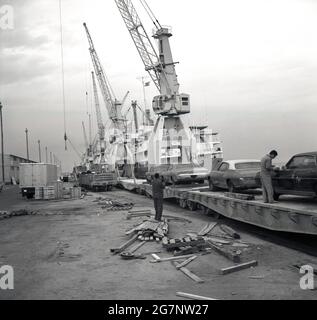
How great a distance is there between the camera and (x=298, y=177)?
1155cm

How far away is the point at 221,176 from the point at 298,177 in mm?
6003

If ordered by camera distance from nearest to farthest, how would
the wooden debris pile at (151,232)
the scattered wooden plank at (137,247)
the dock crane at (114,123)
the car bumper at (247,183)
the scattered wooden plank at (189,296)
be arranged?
the scattered wooden plank at (189,296) → the scattered wooden plank at (137,247) → the wooden debris pile at (151,232) → the car bumper at (247,183) → the dock crane at (114,123)

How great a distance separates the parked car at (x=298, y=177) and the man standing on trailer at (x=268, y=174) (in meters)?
0.40

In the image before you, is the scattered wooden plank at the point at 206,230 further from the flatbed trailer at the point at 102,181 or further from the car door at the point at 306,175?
the flatbed trailer at the point at 102,181

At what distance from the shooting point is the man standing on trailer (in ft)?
39.3

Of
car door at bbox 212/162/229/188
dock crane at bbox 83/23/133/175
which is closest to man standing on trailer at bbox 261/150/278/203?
car door at bbox 212/162/229/188

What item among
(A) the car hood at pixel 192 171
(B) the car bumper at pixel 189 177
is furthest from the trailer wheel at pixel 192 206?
(A) the car hood at pixel 192 171

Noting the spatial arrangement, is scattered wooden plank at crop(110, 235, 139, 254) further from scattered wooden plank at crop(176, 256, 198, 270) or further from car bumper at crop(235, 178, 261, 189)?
car bumper at crop(235, 178, 261, 189)

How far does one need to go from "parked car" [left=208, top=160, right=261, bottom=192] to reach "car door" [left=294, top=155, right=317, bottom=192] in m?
3.37

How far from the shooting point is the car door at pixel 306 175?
1104cm

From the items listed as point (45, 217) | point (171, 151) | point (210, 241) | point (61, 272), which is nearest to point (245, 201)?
point (210, 241)

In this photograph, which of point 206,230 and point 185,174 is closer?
point 206,230

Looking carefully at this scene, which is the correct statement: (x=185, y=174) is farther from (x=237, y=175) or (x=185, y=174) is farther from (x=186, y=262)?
(x=186, y=262)

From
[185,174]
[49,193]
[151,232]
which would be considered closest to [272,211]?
→ [151,232]
